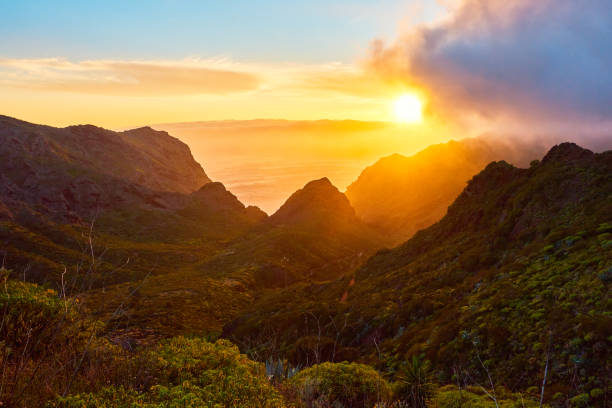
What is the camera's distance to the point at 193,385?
8.71 metres

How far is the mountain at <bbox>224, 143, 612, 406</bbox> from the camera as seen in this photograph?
17297 mm

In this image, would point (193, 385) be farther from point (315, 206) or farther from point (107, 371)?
point (315, 206)

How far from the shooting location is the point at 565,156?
53.3 meters

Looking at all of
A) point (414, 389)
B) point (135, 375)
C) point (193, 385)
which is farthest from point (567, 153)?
point (135, 375)

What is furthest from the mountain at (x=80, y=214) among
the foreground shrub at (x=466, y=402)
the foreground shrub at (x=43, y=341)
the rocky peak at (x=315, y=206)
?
the foreground shrub at (x=466, y=402)

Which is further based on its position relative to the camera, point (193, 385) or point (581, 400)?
point (581, 400)

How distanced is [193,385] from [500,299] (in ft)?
71.0

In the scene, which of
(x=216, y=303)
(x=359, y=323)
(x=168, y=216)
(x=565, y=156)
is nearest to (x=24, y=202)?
(x=168, y=216)

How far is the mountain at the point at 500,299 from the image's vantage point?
56.7 feet

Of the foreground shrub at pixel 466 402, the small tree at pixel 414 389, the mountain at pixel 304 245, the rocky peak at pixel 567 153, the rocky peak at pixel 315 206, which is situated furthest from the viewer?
the rocky peak at pixel 315 206

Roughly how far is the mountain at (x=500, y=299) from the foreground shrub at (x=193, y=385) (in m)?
0.98

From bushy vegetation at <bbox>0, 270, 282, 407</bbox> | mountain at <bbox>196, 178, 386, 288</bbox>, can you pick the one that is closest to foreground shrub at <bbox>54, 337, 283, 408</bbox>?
bushy vegetation at <bbox>0, 270, 282, 407</bbox>

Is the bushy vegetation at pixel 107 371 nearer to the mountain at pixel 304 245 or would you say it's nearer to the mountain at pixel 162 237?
the mountain at pixel 162 237

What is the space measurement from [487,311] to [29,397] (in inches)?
933
